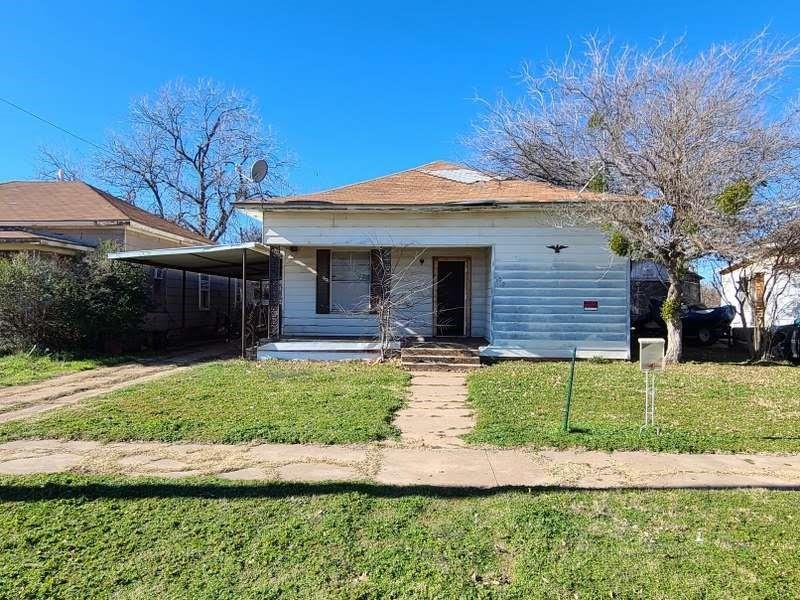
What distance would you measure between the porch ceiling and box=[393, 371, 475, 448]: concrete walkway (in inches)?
209

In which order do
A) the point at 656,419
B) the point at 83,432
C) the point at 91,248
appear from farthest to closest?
the point at 91,248 → the point at 656,419 → the point at 83,432

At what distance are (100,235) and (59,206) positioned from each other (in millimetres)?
2463

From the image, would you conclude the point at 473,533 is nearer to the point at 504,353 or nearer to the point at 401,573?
the point at 401,573

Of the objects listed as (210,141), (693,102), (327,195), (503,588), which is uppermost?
(210,141)

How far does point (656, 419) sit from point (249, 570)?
18.2ft

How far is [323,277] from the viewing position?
43.3 ft

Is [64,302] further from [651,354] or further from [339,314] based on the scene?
[651,354]

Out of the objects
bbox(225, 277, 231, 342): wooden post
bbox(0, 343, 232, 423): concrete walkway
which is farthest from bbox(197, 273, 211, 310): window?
bbox(0, 343, 232, 423): concrete walkway

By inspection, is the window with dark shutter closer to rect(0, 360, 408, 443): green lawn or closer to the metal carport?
the metal carport

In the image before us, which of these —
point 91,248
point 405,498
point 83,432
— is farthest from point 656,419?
point 91,248

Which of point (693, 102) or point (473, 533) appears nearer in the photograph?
point (473, 533)

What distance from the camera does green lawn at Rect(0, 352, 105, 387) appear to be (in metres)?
9.58

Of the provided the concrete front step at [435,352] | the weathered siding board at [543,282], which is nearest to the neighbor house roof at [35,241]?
the weathered siding board at [543,282]

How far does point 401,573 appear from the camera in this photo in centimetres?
295
